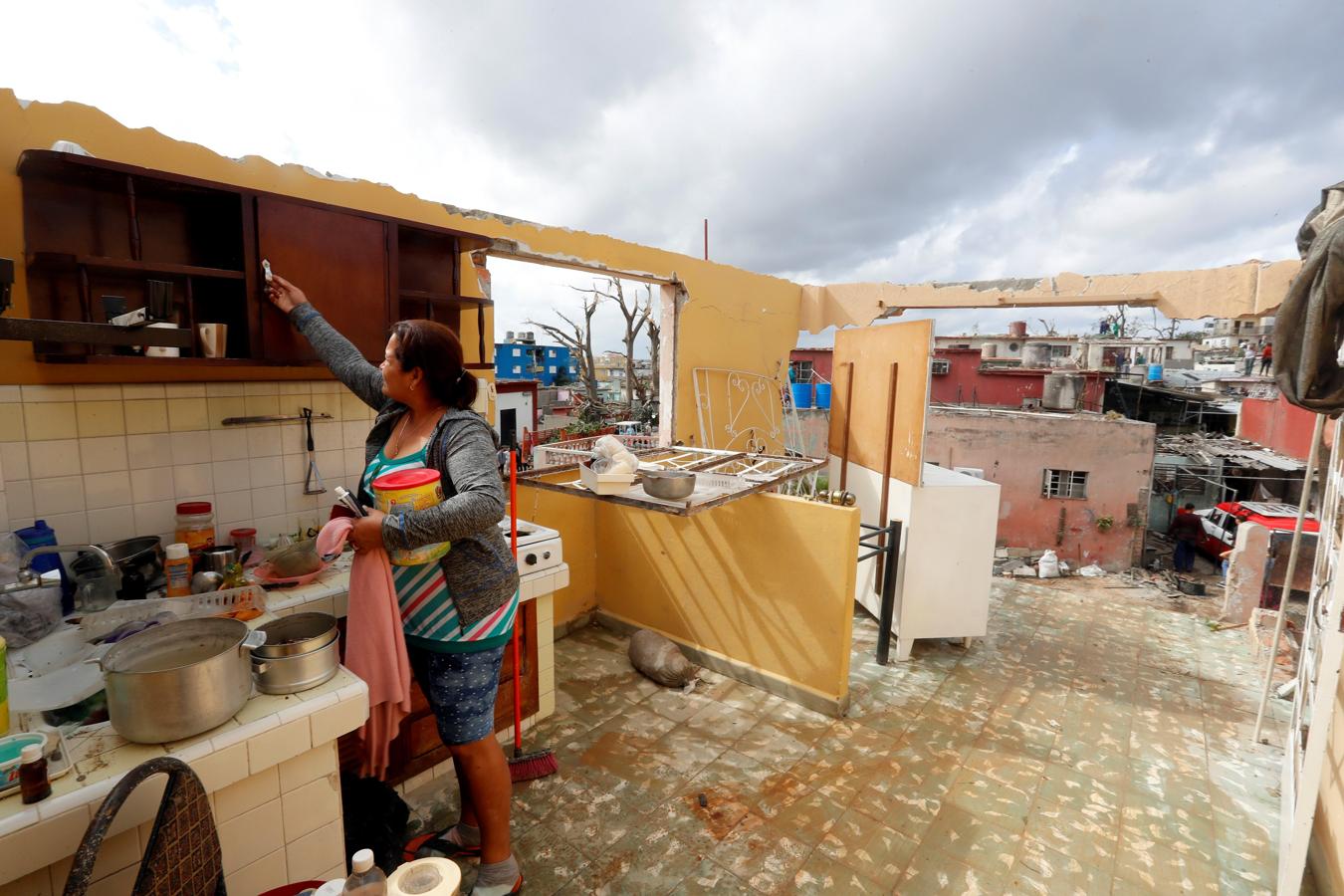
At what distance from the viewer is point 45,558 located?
1.82 m

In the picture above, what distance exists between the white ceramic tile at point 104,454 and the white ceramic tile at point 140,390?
0.15 meters

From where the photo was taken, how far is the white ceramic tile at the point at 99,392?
6.49ft

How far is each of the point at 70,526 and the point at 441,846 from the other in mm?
1695

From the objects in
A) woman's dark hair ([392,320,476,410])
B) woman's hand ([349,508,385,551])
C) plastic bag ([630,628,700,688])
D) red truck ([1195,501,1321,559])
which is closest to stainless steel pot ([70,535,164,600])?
woman's hand ([349,508,385,551])

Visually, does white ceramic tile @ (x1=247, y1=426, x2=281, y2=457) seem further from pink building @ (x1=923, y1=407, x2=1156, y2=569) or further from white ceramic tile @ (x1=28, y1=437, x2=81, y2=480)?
pink building @ (x1=923, y1=407, x2=1156, y2=569)

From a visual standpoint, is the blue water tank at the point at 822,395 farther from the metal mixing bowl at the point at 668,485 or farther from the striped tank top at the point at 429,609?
the striped tank top at the point at 429,609

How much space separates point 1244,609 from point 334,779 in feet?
23.0

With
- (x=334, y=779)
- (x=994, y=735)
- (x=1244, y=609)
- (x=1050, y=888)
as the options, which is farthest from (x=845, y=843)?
(x=1244, y=609)

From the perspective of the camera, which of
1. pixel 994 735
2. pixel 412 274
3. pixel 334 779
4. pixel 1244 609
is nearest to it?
pixel 334 779

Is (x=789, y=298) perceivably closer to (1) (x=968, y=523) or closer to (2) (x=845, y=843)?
(1) (x=968, y=523)

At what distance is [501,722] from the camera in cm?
277

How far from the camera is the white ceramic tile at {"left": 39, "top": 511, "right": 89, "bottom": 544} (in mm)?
1951

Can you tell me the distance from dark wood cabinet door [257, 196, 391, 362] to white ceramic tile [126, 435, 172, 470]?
52 centimetres

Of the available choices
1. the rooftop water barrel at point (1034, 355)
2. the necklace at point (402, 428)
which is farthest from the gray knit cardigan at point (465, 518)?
the rooftop water barrel at point (1034, 355)
